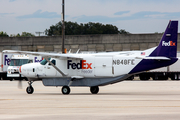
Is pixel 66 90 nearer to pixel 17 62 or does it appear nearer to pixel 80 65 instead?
pixel 80 65

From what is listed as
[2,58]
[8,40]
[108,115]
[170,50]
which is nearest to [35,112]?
[108,115]

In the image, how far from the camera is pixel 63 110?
12.8 metres

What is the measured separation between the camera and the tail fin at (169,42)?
67.4ft

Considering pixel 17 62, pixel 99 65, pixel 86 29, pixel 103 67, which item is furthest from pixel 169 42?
pixel 86 29

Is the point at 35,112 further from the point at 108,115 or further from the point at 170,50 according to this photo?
the point at 170,50

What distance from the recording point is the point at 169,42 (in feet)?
67.7

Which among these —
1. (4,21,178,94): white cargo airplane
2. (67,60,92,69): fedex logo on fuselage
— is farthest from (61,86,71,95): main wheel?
(67,60,92,69): fedex logo on fuselage

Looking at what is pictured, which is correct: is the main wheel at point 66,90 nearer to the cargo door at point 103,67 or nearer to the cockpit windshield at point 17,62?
the cargo door at point 103,67

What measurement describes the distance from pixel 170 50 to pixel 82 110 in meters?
9.54

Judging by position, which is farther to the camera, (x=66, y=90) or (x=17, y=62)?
(x=17, y=62)

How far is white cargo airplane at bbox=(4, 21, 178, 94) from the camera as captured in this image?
67.7 ft

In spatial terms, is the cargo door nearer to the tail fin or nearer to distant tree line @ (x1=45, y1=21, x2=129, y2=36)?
the tail fin

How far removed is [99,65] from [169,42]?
4252 mm

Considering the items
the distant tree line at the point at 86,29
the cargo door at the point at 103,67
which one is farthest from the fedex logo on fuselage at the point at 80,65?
the distant tree line at the point at 86,29
